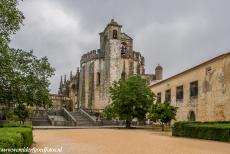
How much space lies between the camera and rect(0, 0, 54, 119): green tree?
1478cm

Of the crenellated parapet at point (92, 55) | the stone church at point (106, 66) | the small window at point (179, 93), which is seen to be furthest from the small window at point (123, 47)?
the small window at point (179, 93)

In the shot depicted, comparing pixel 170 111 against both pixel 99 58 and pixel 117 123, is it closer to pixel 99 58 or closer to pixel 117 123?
pixel 117 123

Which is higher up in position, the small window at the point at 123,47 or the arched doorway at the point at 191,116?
the small window at the point at 123,47

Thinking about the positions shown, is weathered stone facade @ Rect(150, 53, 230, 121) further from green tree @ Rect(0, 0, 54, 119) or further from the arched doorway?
green tree @ Rect(0, 0, 54, 119)

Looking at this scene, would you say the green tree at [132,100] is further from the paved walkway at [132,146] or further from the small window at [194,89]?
the paved walkway at [132,146]

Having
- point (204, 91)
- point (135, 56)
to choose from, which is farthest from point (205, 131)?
point (135, 56)

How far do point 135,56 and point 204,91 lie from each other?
3240 centimetres

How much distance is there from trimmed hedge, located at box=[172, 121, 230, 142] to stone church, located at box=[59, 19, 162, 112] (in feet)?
106

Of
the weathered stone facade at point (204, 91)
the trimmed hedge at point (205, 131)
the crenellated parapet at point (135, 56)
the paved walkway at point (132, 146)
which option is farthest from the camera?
the crenellated parapet at point (135, 56)

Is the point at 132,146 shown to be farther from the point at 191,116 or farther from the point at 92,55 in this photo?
the point at 92,55

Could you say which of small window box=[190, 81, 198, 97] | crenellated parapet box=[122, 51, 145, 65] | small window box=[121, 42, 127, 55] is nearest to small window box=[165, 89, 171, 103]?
small window box=[190, 81, 198, 97]

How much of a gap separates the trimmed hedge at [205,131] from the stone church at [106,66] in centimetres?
3231

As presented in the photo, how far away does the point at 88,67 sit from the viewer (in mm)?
64688

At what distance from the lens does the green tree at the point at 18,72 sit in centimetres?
1478
